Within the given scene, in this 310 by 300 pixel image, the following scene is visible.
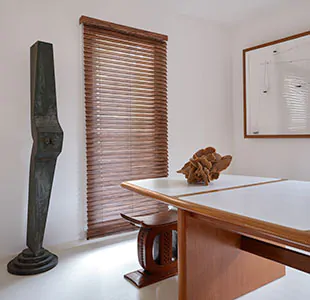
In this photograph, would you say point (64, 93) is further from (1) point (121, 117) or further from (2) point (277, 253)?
(2) point (277, 253)

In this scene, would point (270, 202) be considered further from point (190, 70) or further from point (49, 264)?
point (190, 70)

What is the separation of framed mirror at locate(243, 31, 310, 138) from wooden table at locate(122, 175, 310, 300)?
144cm

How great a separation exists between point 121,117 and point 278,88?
170 cm

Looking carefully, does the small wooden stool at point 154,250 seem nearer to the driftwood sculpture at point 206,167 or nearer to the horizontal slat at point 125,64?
the driftwood sculpture at point 206,167

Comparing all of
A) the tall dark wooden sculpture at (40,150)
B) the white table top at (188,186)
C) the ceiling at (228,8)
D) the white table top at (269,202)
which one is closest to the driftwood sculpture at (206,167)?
the white table top at (188,186)

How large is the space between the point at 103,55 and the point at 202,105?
1.30 m

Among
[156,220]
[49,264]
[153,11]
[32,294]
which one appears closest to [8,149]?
[49,264]

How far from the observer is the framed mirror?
9.34 feet

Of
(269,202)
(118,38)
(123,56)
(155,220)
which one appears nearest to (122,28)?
(118,38)

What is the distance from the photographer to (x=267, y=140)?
322 cm

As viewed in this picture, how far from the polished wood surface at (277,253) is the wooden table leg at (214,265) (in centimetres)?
6

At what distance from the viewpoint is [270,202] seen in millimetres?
1206

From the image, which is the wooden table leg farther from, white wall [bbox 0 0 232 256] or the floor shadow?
white wall [bbox 0 0 232 256]

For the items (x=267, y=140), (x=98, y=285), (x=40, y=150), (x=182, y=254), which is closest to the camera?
(x=182, y=254)
